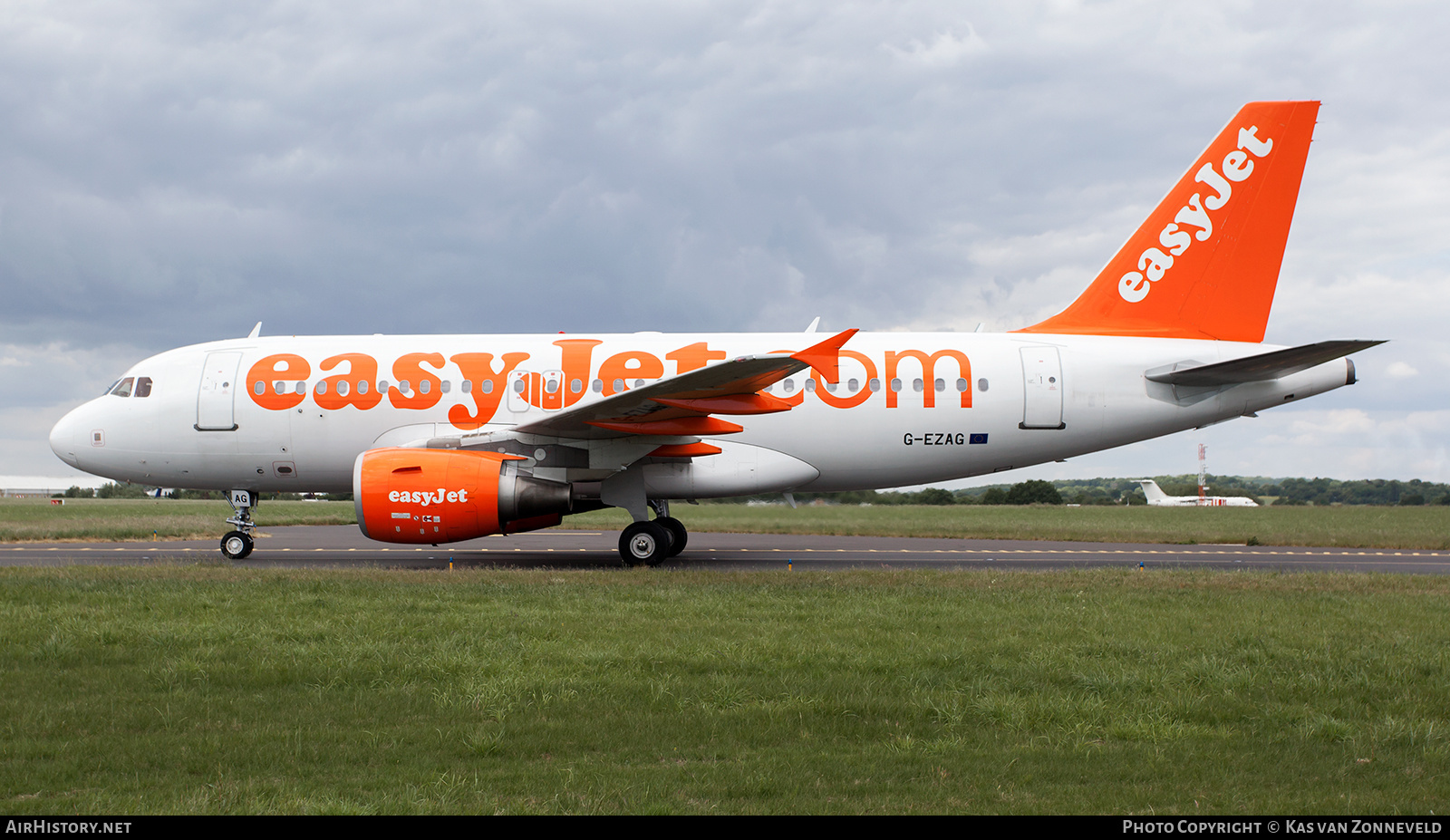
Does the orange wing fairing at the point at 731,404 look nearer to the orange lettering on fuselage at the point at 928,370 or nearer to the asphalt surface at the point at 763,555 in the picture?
the asphalt surface at the point at 763,555

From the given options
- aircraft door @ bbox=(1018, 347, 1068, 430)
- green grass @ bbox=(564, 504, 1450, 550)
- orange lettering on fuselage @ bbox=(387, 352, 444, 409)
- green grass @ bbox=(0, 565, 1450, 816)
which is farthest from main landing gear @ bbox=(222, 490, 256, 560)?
aircraft door @ bbox=(1018, 347, 1068, 430)

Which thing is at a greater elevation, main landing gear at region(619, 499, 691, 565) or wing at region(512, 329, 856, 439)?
wing at region(512, 329, 856, 439)

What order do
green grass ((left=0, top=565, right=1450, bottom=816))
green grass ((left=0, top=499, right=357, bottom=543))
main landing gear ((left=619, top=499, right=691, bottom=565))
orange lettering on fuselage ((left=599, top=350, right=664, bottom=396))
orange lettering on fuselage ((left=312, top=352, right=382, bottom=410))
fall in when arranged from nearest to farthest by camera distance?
1. green grass ((left=0, top=565, right=1450, bottom=816))
2. main landing gear ((left=619, top=499, right=691, bottom=565))
3. orange lettering on fuselage ((left=599, top=350, right=664, bottom=396))
4. orange lettering on fuselage ((left=312, top=352, right=382, bottom=410))
5. green grass ((left=0, top=499, right=357, bottom=543))

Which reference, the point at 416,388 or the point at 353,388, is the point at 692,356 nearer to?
the point at 416,388

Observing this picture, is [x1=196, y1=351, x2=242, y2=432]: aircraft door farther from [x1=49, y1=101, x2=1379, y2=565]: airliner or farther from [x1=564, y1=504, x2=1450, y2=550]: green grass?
[x1=564, y1=504, x2=1450, y2=550]: green grass

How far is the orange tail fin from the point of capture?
15516 millimetres

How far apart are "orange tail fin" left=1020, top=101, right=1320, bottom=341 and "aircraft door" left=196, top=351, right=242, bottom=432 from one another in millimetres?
14648

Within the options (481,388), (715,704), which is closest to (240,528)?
(481,388)

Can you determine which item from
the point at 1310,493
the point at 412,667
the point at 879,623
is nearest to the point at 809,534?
the point at 879,623

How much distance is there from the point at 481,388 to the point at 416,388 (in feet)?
3.49

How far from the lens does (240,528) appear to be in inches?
612

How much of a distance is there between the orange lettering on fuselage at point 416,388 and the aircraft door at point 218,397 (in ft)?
9.32
